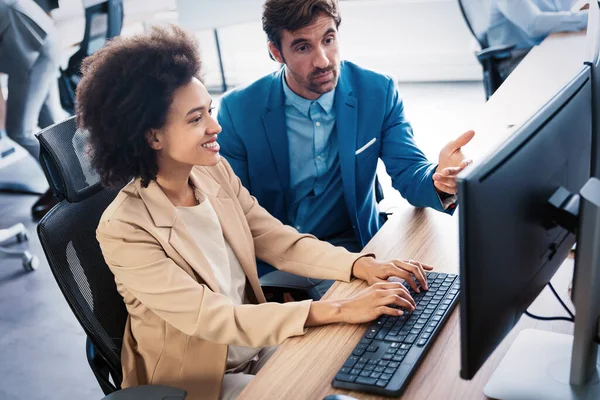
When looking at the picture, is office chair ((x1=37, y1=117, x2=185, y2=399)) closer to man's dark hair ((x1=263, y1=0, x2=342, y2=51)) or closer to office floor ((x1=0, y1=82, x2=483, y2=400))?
→ man's dark hair ((x1=263, y1=0, x2=342, y2=51))

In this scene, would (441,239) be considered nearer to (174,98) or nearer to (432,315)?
(432,315)

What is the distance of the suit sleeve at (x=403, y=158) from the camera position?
5.97 feet

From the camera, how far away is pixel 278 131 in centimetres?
204

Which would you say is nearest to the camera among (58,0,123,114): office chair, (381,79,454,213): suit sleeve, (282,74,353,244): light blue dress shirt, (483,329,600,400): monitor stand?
(483,329,600,400): monitor stand

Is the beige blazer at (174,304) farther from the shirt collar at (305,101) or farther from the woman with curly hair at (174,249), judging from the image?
the shirt collar at (305,101)

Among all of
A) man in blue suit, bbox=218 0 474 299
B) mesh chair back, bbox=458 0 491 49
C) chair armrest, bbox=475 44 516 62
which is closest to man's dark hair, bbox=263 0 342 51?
man in blue suit, bbox=218 0 474 299

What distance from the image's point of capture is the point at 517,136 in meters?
0.92

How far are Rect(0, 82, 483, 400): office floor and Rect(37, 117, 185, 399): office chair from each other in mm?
1040

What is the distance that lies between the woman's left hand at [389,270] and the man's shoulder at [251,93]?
0.73 meters

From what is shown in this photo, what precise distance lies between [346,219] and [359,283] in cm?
62

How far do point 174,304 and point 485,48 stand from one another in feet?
8.18

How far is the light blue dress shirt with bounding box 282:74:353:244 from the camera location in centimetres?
204

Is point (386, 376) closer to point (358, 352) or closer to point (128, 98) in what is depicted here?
point (358, 352)

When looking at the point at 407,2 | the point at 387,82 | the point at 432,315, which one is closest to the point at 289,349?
the point at 432,315
